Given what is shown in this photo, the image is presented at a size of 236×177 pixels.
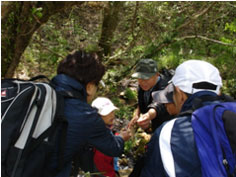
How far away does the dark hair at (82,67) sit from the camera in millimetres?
1671

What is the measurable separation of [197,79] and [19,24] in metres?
2.58

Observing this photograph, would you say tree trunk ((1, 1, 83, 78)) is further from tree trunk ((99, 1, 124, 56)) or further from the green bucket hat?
tree trunk ((99, 1, 124, 56))

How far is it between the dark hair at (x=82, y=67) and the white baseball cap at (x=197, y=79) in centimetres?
57

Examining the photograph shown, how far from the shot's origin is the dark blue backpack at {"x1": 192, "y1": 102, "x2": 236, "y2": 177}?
1174 mm

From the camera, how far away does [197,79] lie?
1.47 m

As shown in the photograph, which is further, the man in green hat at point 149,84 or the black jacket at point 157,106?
the man in green hat at point 149,84

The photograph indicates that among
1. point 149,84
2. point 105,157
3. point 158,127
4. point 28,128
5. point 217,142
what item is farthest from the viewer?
point 149,84

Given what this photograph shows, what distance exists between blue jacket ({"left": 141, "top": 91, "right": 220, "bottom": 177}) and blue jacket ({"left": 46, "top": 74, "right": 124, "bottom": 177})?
16.2 inches

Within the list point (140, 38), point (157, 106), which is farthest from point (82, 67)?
point (140, 38)

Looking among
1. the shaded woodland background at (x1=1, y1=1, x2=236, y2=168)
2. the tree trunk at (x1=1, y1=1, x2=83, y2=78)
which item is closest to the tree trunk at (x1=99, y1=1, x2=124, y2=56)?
the shaded woodland background at (x1=1, y1=1, x2=236, y2=168)

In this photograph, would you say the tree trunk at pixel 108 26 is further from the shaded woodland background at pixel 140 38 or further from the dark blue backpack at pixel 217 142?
the dark blue backpack at pixel 217 142

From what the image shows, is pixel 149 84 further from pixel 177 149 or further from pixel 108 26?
pixel 108 26

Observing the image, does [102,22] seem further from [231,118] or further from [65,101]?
[231,118]

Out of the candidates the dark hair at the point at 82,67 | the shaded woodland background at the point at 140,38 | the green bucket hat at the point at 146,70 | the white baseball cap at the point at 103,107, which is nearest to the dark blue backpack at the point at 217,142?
the dark hair at the point at 82,67
